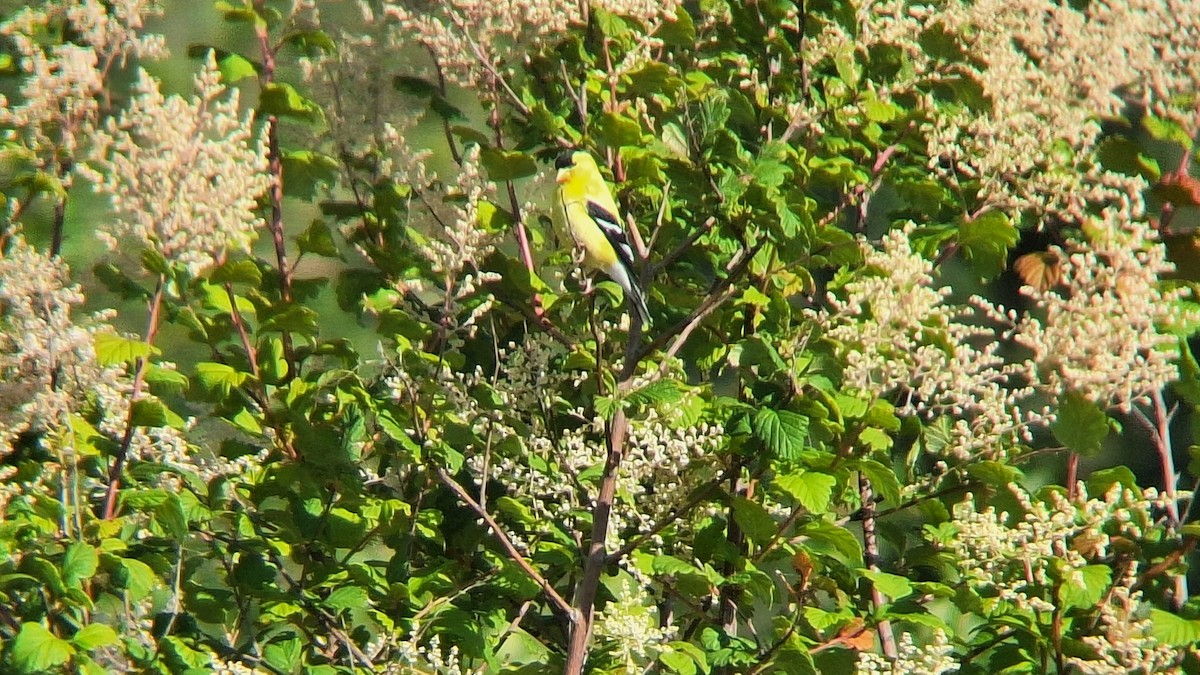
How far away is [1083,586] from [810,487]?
0.49m

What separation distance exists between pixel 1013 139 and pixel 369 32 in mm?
Result: 1365

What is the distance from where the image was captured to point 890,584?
208 cm

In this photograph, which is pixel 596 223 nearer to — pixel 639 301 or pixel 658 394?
pixel 639 301

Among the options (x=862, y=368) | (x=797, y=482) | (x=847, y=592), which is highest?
(x=862, y=368)

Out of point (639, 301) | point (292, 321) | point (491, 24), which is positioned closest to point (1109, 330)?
point (639, 301)

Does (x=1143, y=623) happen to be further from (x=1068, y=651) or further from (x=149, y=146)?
(x=149, y=146)

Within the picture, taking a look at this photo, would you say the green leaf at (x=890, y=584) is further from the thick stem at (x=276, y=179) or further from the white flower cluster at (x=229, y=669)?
the thick stem at (x=276, y=179)

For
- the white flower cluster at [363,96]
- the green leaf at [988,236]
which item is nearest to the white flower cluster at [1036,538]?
the green leaf at [988,236]

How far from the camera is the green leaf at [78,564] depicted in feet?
5.96

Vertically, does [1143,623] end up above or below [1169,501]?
below

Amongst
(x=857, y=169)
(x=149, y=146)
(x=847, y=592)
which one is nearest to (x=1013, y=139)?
(x=857, y=169)

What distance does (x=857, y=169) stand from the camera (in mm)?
2436

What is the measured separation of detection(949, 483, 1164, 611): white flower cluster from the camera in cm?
197

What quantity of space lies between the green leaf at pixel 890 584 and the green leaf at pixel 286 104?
51.7 inches
